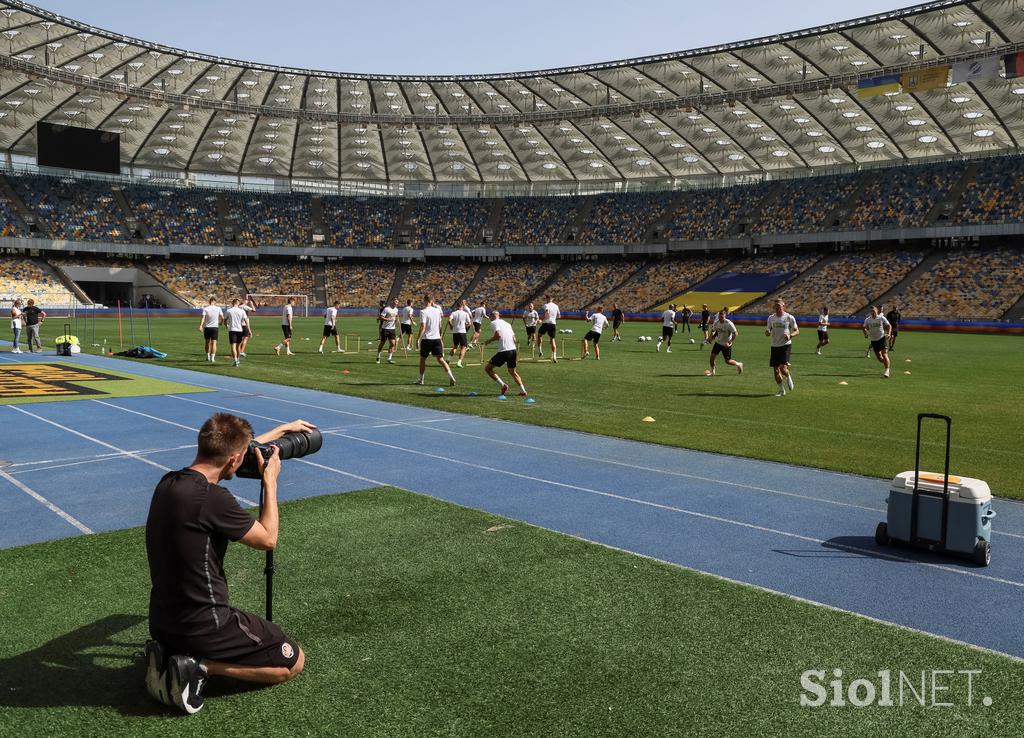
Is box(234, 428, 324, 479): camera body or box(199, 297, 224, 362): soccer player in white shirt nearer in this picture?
box(234, 428, 324, 479): camera body

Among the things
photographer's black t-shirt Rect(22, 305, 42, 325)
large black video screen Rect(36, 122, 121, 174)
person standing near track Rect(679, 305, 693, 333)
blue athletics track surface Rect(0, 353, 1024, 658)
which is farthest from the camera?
large black video screen Rect(36, 122, 121, 174)

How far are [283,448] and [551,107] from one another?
6069cm

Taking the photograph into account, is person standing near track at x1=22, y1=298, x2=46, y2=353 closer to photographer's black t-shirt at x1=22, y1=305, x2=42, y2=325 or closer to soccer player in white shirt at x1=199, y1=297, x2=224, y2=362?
photographer's black t-shirt at x1=22, y1=305, x2=42, y2=325

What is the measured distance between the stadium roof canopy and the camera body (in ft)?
160

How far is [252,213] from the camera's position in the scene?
81.2m

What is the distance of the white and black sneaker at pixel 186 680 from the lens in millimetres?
4102

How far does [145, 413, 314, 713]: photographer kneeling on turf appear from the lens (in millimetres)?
4066

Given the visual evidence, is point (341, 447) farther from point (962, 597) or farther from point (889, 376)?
point (889, 376)

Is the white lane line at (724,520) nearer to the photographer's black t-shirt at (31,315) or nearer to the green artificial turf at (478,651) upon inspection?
the green artificial turf at (478,651)

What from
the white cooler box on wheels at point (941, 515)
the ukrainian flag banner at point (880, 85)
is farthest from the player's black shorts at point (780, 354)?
the ukrainian flag banner at point (880, 85)

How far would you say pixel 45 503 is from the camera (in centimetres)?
827


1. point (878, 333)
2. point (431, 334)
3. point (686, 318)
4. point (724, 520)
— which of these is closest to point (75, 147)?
point (686, 318)

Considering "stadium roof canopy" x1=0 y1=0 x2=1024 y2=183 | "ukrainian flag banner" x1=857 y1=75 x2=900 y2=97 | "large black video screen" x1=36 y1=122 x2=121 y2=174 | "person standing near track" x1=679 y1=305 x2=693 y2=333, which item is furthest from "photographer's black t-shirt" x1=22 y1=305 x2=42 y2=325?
"large black video screen" x1=36 y1=122 x2=121 y2=174

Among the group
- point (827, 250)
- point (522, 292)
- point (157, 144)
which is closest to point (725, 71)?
point (827, 250)
